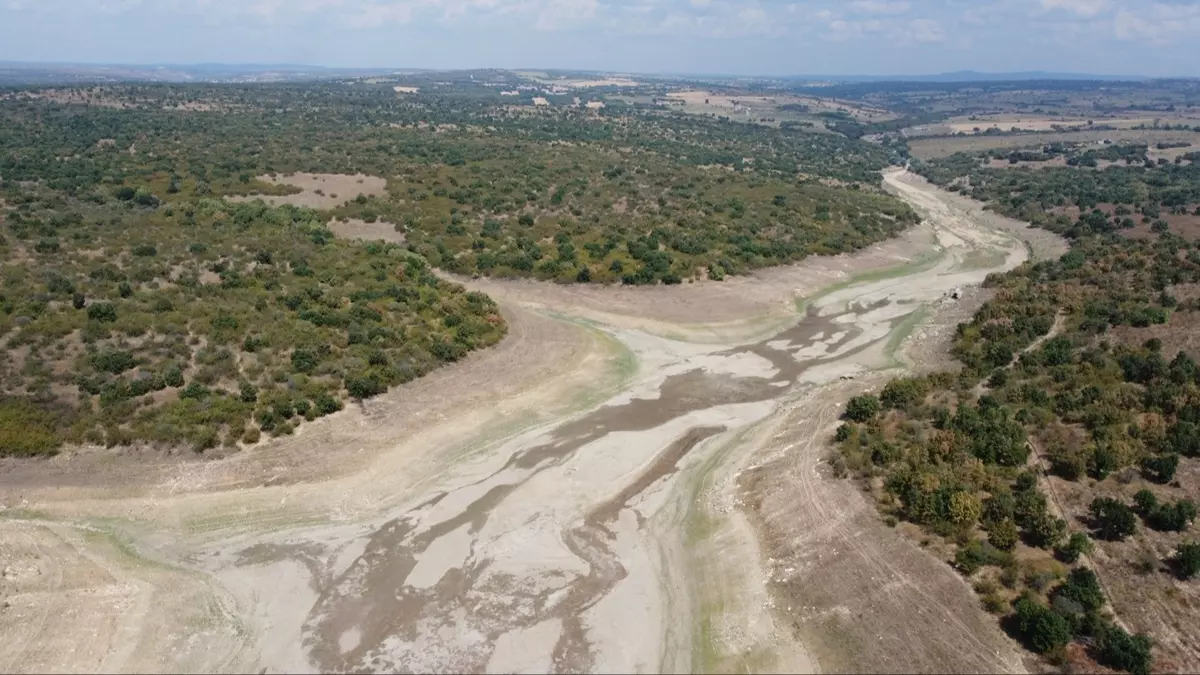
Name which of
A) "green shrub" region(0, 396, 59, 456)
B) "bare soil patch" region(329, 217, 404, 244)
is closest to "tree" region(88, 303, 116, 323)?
"green shrub" region(0, 396, 59, 456)

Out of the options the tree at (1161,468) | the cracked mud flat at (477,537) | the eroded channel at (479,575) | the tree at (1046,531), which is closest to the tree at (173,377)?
the cracked mud flat at (477,537)

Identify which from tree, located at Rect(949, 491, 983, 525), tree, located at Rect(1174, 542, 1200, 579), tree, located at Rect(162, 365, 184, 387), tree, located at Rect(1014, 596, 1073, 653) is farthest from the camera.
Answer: tree, located at Rect(162, 365, 184, 387)

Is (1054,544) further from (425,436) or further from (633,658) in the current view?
(425,436)

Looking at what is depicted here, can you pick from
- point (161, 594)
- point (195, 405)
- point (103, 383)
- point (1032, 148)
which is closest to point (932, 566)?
point (161, 594)

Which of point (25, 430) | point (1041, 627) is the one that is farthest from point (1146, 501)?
point (25, 430)

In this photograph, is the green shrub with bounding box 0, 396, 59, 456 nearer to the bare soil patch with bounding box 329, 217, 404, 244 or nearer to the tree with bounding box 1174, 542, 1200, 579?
the bare soil patch with bounding box 329, 217, 404, 244

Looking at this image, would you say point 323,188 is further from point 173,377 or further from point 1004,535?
point 1004,535
